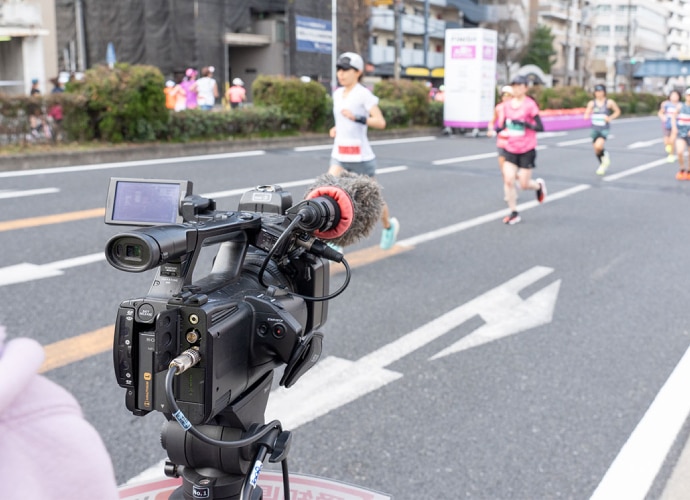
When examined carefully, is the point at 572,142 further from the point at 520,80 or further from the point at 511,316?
the point at 511,316

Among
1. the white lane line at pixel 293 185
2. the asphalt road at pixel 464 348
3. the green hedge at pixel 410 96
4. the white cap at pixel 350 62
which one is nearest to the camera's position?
the asphalt road at pixel 464 348

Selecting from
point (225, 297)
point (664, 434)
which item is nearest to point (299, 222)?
point (225, 297)

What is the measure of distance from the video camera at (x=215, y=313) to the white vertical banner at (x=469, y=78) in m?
22.2

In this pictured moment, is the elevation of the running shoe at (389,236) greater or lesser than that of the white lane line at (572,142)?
lesser

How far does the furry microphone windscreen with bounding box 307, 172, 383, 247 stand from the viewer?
71.0 inches

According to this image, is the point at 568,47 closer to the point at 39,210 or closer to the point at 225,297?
the point at 39,210

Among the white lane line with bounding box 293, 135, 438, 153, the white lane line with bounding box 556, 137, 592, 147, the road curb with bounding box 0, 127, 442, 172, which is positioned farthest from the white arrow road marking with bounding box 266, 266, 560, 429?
the white lane line with bounding box 556, 137, 592, 147

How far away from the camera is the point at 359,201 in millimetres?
1853

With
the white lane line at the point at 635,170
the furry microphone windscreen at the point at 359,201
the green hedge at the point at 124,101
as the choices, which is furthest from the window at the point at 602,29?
the furry microphone windscreen at the point at 359,201

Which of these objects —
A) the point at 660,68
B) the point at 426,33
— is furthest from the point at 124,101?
the point at 660,68

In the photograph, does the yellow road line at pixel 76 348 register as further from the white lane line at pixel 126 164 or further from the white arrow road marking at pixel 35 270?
the white lane line at pixel 126 164

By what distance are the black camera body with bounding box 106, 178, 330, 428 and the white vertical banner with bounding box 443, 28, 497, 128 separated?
72.9 ft

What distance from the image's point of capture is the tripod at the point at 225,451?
4.60 ft

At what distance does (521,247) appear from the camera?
755 cm
